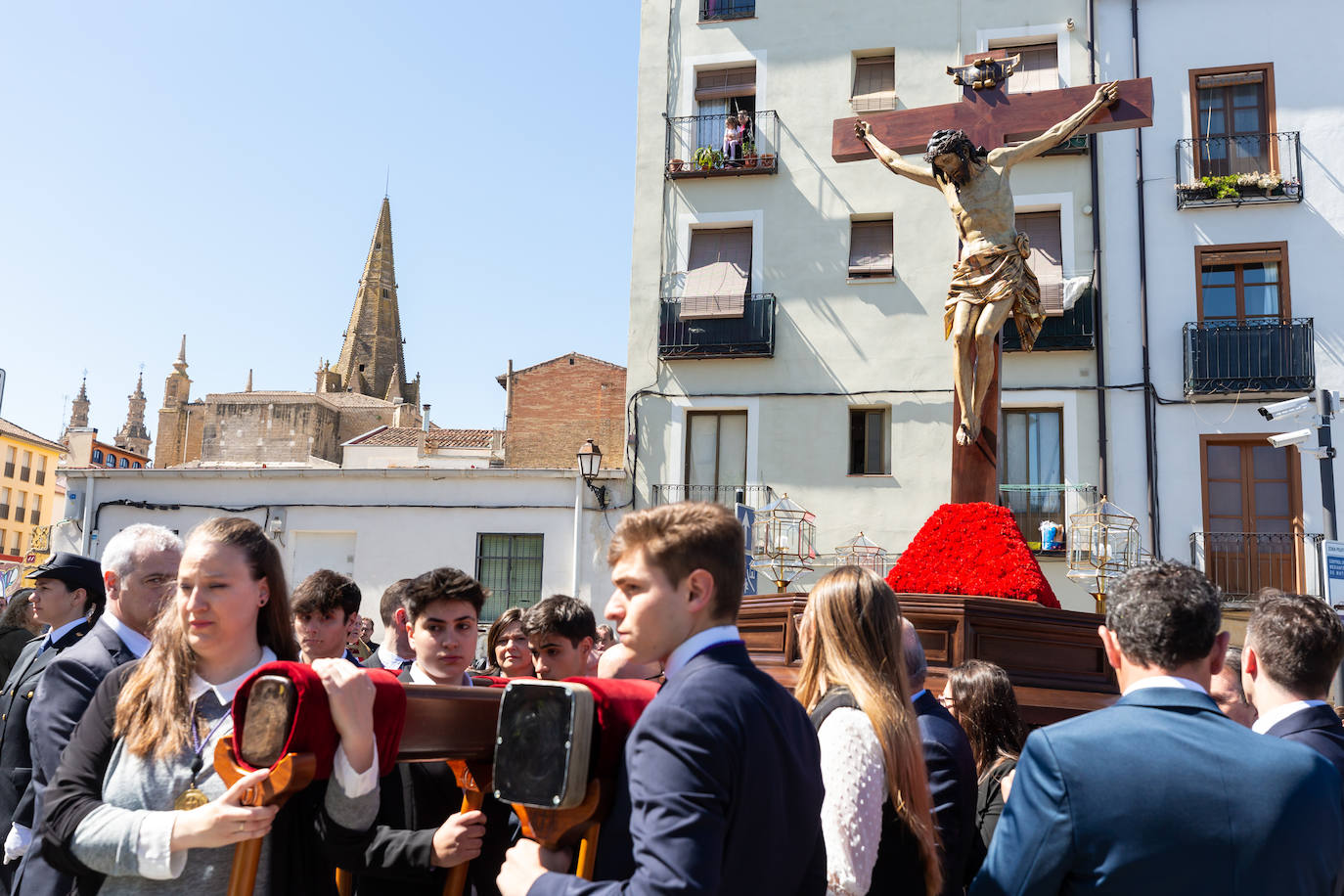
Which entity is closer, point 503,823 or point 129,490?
point 503,823

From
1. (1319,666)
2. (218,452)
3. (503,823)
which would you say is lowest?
(503,823)

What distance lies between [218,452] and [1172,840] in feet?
138

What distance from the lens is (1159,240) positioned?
1647cm

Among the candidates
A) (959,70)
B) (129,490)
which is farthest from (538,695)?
(129,490)

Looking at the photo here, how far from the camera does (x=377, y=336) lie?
68.0 m

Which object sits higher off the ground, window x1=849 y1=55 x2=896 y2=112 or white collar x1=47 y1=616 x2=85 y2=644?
window x1=849 y1=55 x2=896 y2=112

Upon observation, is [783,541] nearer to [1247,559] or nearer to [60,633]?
[1247,559]

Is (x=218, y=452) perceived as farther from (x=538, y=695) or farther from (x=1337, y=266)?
(x=538, y=695)

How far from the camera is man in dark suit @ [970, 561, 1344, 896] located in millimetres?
2213

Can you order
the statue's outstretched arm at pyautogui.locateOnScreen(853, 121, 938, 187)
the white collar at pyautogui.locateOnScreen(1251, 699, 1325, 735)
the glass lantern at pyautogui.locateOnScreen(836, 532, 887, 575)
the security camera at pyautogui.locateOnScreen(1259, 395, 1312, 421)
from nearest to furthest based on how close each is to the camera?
the white collar at pyautogui.locateOnScreen(1251, 699, 1325, 735) → the statue's outstretched arm at pyautogui.locateOnScreen(853, 121, 938, 187) → the glass lantern at pyautogui.locateOnScreen(836, 532, 887, 575) → the security camera at pyautogui.locateOnScreen(1259, 395, 1312, 421)

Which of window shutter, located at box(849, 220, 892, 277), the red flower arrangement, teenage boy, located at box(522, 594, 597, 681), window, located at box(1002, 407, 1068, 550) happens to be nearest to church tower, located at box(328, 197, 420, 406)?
window shutter, located at box(849, 220, 892, 277)

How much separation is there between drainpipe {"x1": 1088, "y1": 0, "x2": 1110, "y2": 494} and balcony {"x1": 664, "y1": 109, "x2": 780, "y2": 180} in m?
4.77

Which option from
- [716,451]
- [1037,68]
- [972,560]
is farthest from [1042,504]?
[972,560]

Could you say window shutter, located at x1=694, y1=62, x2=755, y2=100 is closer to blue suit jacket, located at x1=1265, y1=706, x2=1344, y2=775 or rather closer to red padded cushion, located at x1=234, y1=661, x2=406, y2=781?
blue suit jacket, located at x1=1265, y1=706, x2=1344, y2=775
